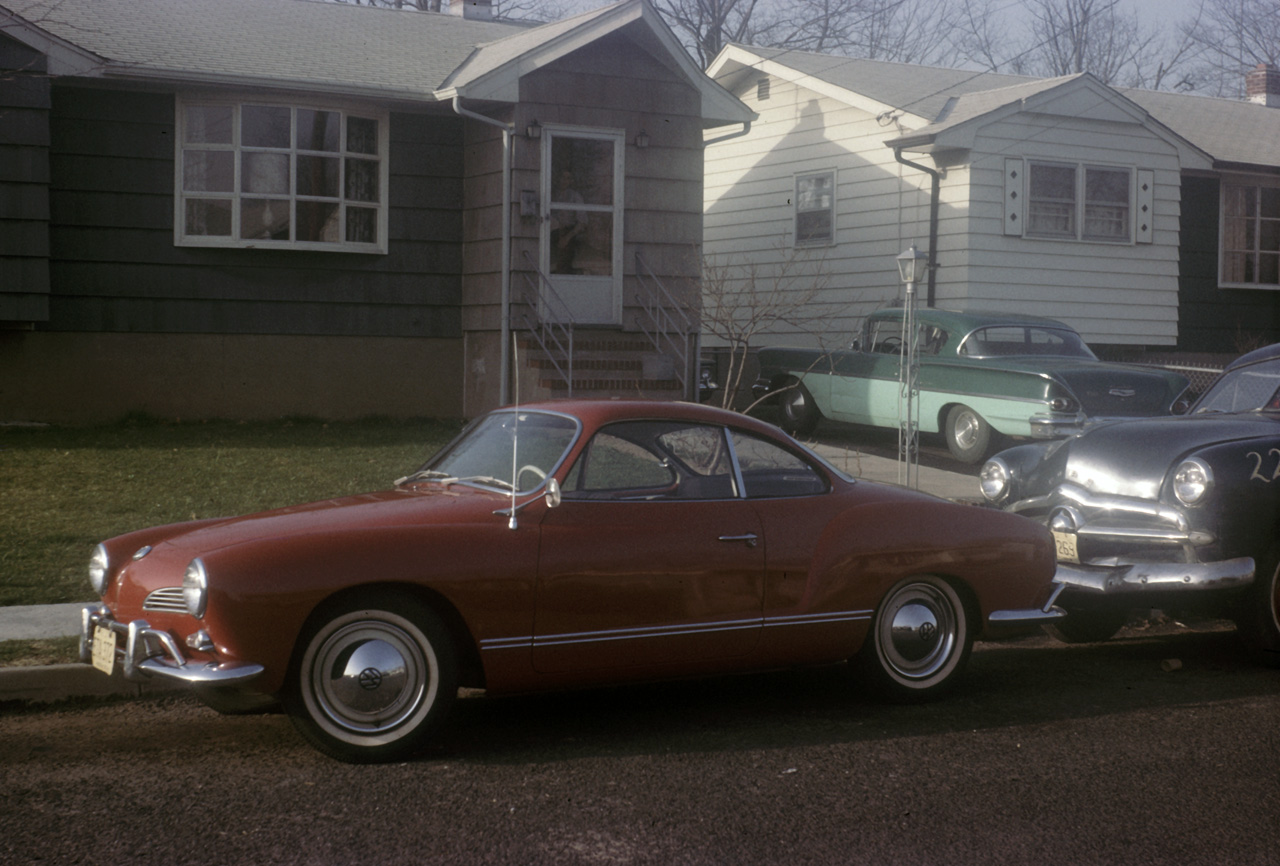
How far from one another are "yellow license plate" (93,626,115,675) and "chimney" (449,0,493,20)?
1858 cm

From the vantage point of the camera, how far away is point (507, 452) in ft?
19.7

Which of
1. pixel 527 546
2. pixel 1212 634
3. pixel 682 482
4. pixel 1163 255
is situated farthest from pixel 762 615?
pixel 1163 255

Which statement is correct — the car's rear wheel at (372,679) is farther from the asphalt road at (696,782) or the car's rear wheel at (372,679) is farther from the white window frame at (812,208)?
the white window frame at (812,208)

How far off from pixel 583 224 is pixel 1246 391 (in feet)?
31.8

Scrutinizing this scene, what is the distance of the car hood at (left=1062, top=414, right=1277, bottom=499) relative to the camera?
733 cm

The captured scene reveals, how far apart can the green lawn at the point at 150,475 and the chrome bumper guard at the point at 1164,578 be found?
18.8ft

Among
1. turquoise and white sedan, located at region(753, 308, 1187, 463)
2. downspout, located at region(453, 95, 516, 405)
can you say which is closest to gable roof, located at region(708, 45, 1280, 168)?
turquoise and white sedan, located at region(753, 308, 1187, 463)

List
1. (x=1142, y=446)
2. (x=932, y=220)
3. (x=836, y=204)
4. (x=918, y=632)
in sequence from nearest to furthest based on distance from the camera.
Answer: (x=918, y=632) → (x=1142, y=446) → (x=932, y=220) → (x=836, y=204)

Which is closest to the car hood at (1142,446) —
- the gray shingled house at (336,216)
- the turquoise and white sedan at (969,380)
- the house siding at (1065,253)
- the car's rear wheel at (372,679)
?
A: the turquoise and white sedan at (969,380)

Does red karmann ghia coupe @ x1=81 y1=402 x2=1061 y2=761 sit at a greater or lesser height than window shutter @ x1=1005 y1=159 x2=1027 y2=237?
lesser

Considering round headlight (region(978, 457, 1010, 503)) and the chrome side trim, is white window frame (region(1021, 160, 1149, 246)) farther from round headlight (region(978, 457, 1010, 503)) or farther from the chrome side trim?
the chrome side trim

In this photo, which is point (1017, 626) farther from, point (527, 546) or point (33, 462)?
point (33, 462)

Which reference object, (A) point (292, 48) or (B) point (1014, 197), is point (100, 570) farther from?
(B) point (1014, 197)

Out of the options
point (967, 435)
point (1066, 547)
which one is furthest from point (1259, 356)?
point (967, 435)
